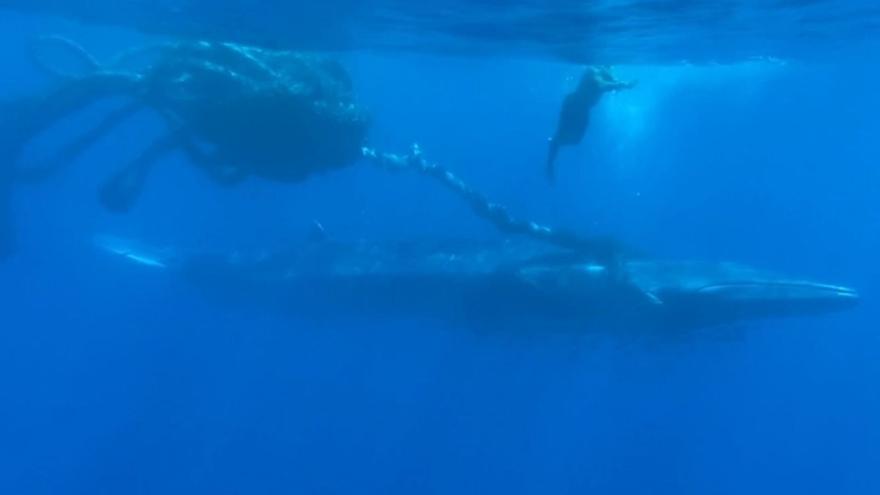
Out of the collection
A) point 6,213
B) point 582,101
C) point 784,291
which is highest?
point 582,101

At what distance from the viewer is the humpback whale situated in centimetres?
1421

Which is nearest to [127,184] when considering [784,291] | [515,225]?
[515,225]

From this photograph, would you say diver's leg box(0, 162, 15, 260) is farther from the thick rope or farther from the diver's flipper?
the thick rope

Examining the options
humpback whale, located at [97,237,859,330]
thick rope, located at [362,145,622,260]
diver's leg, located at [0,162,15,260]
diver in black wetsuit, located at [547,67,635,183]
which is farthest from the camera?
diver's leg, located at [0,162,15,260]

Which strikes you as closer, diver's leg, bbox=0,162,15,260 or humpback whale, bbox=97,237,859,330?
humpback whale, bbox=97,237,859,330

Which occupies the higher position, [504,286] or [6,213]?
[504,286]

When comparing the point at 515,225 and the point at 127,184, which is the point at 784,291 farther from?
the point at 127,184

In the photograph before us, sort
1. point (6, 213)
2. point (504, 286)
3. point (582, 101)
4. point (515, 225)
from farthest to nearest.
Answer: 1. point (6, 213)
2. point (504, 286)
3. point (515, 225)
4. point (582, 101)

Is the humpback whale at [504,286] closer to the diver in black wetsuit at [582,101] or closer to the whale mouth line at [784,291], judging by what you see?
the whale mouth line at [784,291]

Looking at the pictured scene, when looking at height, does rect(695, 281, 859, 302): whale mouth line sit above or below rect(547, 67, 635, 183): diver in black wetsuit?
below

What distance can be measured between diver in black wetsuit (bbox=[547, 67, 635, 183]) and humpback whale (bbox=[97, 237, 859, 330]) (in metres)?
2.28

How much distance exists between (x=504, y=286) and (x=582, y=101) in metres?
3.87

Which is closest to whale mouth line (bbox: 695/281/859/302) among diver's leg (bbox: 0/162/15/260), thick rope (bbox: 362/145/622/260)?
thick rope (bbox: 362/145/622/260)

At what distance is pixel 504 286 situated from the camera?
1602cm
